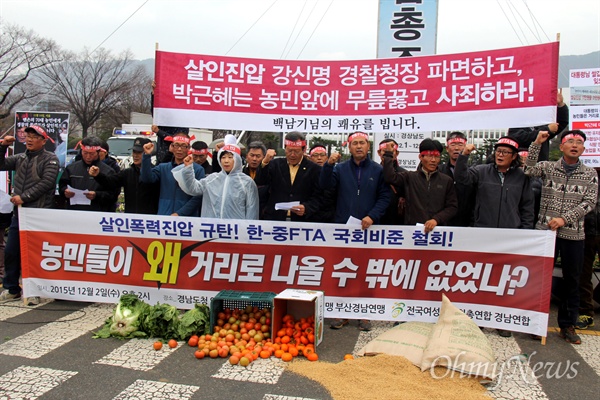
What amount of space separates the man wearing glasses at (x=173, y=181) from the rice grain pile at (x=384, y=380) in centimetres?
233

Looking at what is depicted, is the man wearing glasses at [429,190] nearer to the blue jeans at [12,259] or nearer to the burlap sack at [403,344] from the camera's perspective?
the burlap sack at [403,344]

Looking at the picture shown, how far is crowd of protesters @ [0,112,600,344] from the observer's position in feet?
15.6

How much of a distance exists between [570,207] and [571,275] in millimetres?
683

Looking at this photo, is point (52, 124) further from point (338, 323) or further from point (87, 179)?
point (338, 323)

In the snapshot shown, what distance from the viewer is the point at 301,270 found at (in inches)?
199

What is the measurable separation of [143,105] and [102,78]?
6688mm

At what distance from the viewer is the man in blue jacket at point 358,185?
197 inches

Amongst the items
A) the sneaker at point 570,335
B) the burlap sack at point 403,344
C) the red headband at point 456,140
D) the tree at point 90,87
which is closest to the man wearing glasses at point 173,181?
the burlap sack at point 403,344

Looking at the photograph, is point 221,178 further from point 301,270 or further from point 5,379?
point 5,379

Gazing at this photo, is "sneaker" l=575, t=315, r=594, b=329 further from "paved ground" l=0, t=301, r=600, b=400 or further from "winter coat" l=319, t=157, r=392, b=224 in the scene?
"winter coat" l=319, t=157, r=392, b=224

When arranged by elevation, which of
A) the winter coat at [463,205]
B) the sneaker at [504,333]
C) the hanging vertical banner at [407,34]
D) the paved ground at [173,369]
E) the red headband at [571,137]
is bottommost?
the paved ground at [173,369]

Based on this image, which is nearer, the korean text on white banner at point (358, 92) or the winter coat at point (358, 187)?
the korean text on white banner at point (358, 92)

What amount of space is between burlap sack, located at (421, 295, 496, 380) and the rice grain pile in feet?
0.24

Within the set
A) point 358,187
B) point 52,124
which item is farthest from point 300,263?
point 52,124
